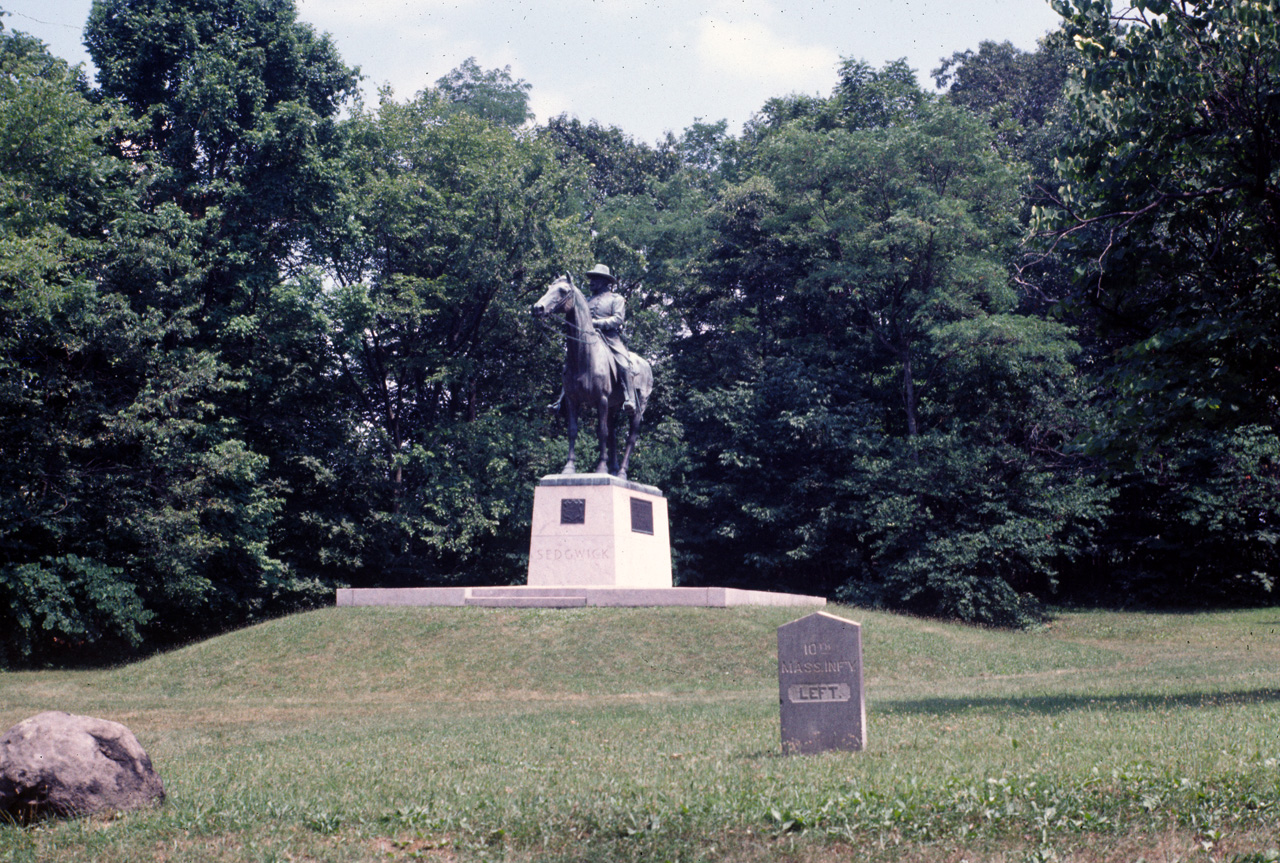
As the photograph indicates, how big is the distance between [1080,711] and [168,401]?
22433 millimetres

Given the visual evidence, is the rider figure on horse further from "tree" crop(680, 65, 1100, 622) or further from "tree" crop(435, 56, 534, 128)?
"tree" crop(435, 56, 534, 128)

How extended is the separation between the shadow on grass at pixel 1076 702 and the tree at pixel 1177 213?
2.82 metres

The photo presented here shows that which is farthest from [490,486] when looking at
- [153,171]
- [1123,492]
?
[1123,492]

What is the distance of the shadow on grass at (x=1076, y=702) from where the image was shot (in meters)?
11.9

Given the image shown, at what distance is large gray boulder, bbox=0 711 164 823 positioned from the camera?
705 cm

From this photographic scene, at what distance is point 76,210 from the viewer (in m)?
26.4

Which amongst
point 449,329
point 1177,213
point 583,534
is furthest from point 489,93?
point 1177,213

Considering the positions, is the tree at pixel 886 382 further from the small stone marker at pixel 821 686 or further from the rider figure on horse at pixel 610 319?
the small stone marker at pixel 821 686

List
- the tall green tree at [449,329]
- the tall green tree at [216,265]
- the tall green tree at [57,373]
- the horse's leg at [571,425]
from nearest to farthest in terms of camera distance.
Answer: the tall green tree at [57,373], the horse's leg at [571,425], the tall green tree at [216,265], the tall green tree at [449,329]

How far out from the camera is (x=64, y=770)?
7109mm

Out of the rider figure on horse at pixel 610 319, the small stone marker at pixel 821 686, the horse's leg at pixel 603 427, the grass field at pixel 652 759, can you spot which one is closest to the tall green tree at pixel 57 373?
the grass field at pixel 652 759

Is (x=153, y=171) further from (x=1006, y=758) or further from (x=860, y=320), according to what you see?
(x=1006, y=758)

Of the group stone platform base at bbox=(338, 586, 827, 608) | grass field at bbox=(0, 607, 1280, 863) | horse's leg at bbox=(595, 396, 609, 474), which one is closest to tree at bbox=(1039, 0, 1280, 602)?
grass field at bbox=(0, 607, 1280, 863)

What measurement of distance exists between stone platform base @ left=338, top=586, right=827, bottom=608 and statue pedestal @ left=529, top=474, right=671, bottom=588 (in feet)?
2.05
